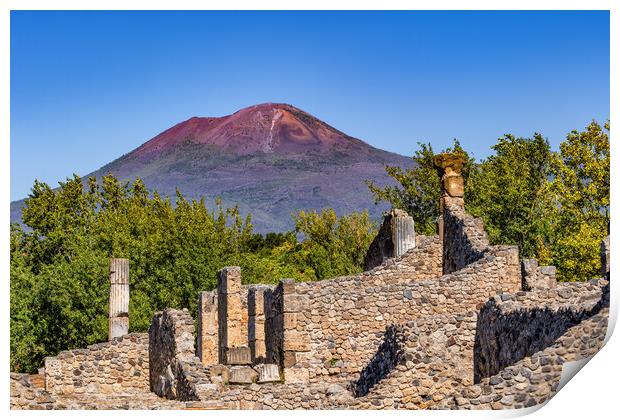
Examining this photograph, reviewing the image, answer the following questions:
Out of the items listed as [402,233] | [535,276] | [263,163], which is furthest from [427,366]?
[263,163]

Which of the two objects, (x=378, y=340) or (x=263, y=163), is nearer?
(x=378, y=340)

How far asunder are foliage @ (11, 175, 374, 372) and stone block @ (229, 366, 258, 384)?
16.8 metres

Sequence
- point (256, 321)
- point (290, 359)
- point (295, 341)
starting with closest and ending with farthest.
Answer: point (290, 359)
point (295, 341)
point (256, 321)

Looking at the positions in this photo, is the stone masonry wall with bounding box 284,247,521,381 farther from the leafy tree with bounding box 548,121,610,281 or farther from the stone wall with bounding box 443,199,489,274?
the leafy tree with bounding box 548,121,610,281

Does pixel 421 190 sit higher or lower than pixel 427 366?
higher

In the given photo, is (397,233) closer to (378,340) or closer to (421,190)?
(378,340)

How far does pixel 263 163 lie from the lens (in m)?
107

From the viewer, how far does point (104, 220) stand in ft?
197

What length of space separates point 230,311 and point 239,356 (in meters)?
2.65

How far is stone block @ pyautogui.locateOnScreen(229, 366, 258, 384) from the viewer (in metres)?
27.7

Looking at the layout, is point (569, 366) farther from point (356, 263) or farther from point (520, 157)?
point (356, 263)

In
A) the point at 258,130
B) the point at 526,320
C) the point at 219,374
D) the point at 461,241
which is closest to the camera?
the point at 526,320

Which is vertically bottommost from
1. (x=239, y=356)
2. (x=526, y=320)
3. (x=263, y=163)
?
(x=239, y=356)
